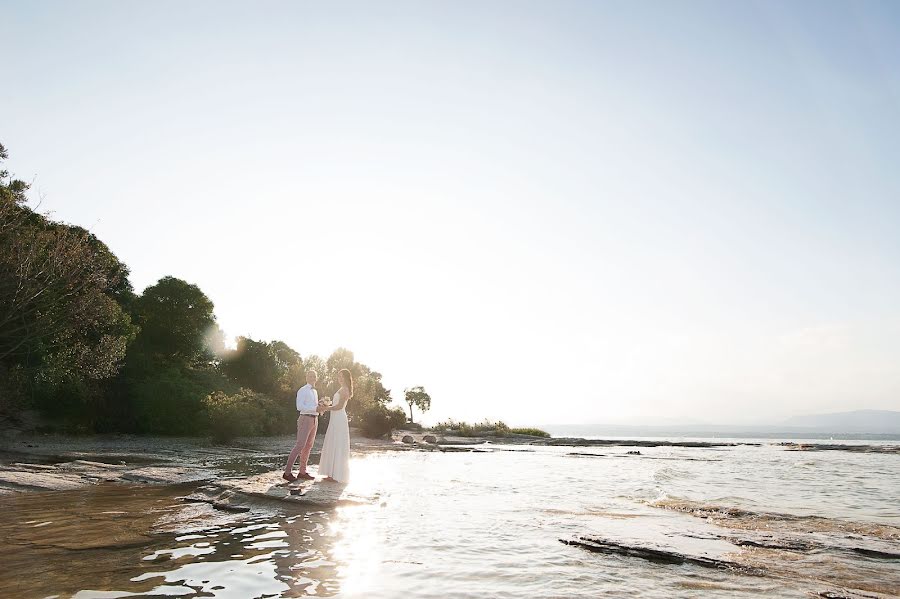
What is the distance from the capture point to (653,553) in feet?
29.1

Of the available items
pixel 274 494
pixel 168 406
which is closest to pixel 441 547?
pixel 274 494

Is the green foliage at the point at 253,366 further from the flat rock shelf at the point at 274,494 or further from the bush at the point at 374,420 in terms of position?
the flat rock shelf at the point at 274,494

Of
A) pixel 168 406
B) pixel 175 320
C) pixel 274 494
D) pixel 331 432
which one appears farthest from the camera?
pixel 175 320

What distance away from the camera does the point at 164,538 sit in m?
8.95

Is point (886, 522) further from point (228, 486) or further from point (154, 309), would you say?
point (154, 309)

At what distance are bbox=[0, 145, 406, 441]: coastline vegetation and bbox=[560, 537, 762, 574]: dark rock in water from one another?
2488 centimetres

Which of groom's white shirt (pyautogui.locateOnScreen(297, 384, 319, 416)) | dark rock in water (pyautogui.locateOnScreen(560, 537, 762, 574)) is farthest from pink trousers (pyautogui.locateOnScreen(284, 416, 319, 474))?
dark rock in water (pyautogui.locateOnScreen(560, 537, 762, 574))

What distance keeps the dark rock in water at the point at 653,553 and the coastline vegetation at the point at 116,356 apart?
24.9 m

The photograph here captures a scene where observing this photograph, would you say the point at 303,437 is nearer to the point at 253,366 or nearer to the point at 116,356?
the point at 116,356

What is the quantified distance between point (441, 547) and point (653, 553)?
3.40 meters

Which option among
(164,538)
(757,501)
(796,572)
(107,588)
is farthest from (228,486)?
(757,501)

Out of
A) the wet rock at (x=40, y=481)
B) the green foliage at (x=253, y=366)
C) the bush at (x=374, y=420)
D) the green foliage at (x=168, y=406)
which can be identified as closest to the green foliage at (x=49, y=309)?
the green foliage at (x=168, y=406)

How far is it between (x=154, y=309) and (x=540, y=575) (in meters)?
48.7

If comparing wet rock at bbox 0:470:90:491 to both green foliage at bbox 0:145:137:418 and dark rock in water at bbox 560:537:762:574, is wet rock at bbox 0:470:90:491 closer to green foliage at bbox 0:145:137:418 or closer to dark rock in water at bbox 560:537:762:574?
A: green foliage at bbox 0:145:137:418
